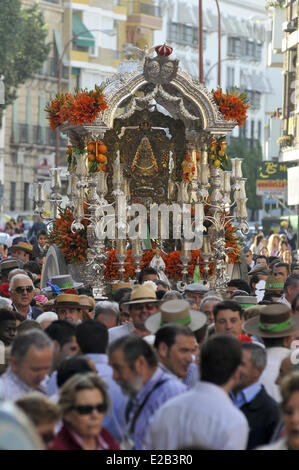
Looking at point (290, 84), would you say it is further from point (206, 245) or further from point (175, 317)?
point (175, 317)

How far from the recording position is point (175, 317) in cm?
885

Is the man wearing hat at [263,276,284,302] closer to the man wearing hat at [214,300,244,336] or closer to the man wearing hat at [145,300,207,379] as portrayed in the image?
the man wearing hat at [214,300,244,336]

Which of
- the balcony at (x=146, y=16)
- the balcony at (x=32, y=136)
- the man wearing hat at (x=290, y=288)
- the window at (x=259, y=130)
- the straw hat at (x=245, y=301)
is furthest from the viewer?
the window at (x=259, y=130)

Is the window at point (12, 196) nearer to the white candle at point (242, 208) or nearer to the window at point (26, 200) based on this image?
the window at point (26, 200)

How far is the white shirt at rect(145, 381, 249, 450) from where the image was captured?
6.10 meters

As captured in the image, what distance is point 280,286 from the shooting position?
13953 mm

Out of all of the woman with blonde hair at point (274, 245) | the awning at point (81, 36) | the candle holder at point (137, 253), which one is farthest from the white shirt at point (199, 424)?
the awning at point (81, 36)

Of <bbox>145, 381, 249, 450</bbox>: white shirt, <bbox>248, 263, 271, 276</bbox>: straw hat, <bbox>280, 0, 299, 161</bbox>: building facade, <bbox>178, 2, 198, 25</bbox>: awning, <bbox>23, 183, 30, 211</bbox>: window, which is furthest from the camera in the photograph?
<bbox>178, 2, 198, 25</bbox>: awning

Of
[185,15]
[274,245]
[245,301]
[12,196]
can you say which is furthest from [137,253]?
[185,15]

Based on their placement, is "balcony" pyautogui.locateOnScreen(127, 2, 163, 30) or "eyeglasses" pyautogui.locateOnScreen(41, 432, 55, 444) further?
"balcony" pyautogui.locateOnScreen(127, 2, 163, 30)

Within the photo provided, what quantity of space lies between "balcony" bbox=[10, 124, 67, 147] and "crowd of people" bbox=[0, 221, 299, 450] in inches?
2104

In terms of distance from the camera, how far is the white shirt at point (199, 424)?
610 cm

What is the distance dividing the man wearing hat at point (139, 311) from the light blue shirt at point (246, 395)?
84.6 inches

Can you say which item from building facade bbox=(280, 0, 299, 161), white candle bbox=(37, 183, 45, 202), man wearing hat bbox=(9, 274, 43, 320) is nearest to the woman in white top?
man wearing hat bbox=(9, 274, 43, 320)
